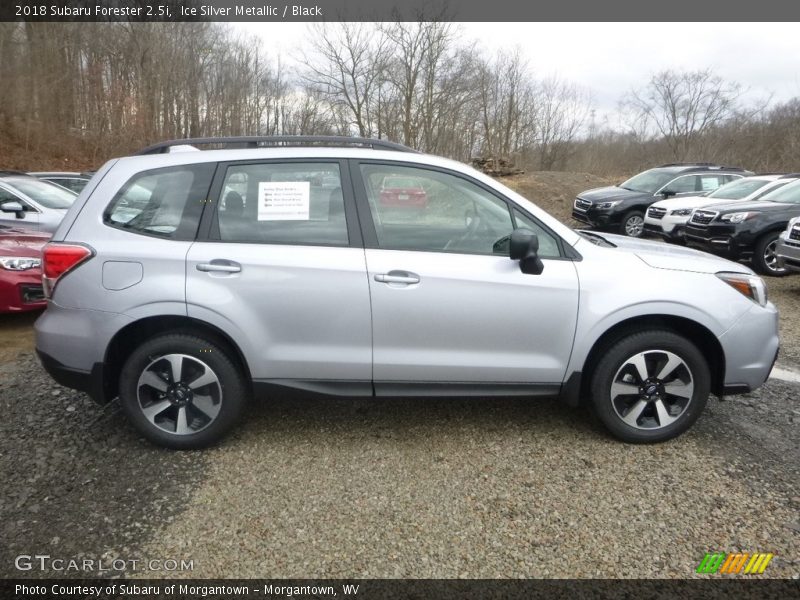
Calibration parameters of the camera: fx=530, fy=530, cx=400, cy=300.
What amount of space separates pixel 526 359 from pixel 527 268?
20.9 inches

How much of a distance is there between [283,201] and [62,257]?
1247 millimetres

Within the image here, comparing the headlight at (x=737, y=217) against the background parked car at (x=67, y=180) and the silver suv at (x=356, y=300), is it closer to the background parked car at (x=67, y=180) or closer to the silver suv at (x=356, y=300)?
the silver suv at (x=356, y=300)

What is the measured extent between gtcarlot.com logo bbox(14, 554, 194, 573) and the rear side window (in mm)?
1624

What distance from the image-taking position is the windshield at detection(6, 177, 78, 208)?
7.99 m

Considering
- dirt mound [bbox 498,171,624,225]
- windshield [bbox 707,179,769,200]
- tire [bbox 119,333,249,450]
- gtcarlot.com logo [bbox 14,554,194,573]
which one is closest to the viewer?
gtcarlot.com logo [bbox 14,554,194,573]

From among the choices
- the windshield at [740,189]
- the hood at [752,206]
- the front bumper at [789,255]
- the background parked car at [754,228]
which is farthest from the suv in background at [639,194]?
the front bumper at [789,255]

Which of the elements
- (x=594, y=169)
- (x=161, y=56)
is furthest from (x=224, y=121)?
(x=594, y=169)

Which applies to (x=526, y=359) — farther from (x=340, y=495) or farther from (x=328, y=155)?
(x=328, y=155)

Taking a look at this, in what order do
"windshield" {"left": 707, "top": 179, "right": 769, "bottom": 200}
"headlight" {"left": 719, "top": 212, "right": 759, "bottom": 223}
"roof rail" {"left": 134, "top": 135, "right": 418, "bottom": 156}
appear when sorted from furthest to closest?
"windshield" {"left": 707, "top": 179, "right": 769, "bottom": 200} < "headlight" {"left": 719, "top": 212, "right": 759, "bottom": 223} < "roof rail" {"left": 134, "top": 135, "right": 418, "bottom": 156}

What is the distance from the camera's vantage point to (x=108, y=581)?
2178 mm

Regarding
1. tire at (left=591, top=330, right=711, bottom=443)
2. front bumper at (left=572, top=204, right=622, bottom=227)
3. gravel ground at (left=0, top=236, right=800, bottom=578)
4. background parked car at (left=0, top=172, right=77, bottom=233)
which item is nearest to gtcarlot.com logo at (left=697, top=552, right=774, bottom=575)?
gravel ground at (left=0, top=236, right=800, bottom=578)

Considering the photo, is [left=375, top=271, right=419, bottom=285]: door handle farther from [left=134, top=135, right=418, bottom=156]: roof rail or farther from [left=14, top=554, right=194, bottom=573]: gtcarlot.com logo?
[left=14, top=554, right=194, bottom=573]: gtcarlot.com logo

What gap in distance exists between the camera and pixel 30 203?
7758mm

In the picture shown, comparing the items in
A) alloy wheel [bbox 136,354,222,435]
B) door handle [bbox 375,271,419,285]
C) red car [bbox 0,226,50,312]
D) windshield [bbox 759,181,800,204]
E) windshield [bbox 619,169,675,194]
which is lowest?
alloy wheel [bbox 136,354,222,435]
